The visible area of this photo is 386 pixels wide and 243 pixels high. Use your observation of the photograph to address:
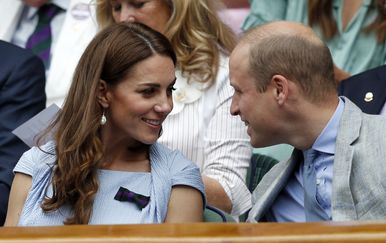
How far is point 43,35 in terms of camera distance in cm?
511

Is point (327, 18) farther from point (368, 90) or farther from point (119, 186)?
point (119, 186)

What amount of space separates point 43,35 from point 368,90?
1824 millimetres

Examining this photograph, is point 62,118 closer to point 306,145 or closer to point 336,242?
A: point 306,145

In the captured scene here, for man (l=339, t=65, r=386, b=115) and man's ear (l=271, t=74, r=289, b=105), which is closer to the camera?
man's ear (l=271, t=74, r=289, b=105)

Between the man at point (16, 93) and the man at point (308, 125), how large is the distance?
1162 millimetres

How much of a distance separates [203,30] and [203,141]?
0.52 meters

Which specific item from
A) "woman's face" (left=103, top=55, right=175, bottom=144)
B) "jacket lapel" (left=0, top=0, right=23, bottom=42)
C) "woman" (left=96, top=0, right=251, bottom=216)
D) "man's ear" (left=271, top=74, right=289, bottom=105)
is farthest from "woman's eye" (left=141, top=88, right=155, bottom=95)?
"jacket lapel" (left=0, top=0, right=23, bottom=42)

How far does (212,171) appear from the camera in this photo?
3.96 meters

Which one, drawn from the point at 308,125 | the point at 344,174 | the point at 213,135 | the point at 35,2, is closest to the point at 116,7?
the point at 213,135

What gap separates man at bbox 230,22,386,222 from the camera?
9.62 feet

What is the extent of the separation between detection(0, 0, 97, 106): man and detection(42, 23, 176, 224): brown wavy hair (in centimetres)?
132

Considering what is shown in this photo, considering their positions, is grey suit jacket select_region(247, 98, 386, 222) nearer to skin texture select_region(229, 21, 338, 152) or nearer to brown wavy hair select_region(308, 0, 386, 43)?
skin texture select_region(229, 21, 338, 152)

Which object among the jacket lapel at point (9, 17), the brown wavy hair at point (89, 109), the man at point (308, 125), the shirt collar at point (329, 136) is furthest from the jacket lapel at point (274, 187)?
the jacket lapel at point (9, 17)

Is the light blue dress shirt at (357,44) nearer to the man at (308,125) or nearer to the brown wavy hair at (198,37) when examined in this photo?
the brown wavy hair at (198,37)
